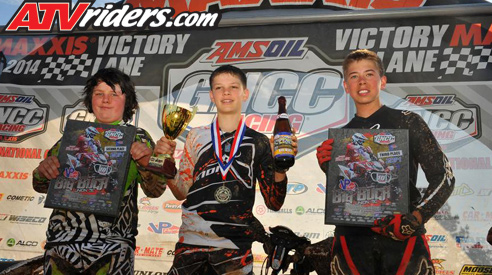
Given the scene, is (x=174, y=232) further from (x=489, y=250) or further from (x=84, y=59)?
(x=489, y=250)

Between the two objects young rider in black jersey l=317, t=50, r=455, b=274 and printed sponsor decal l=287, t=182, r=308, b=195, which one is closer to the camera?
young rider in black jersey l=317, t=50, r=455, b=274

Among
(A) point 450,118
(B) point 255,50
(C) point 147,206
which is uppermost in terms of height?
(B) point 255,50

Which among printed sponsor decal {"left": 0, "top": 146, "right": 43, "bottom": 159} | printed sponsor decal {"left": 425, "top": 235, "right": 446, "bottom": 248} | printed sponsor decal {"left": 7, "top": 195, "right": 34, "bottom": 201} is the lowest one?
printed sponsor decal {"left": 425, "top": 235, "right": 446, "bottom": 248}

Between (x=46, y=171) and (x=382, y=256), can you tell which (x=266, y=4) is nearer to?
(x=46, y=171)

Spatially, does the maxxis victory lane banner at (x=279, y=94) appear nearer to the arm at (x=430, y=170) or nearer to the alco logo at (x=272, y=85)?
the alco logo at (x=272, y=85)

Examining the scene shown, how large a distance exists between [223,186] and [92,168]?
2.56 ft

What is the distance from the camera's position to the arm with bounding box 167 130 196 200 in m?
3.21

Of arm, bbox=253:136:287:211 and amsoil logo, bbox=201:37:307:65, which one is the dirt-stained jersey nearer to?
arm, bbox=253:136:287:211

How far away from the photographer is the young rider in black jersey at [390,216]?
2.73 m

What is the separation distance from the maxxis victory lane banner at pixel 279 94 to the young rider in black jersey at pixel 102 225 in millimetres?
1800

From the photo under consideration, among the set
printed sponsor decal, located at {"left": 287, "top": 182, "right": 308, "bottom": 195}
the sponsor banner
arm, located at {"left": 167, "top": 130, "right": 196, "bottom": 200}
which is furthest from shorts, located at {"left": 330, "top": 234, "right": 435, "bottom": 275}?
the sponsor banner

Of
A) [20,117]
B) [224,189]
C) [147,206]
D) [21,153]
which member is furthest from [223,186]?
[20,117]

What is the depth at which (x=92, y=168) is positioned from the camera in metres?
3.19

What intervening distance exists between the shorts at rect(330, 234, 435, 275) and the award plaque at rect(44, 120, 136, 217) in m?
1.29
